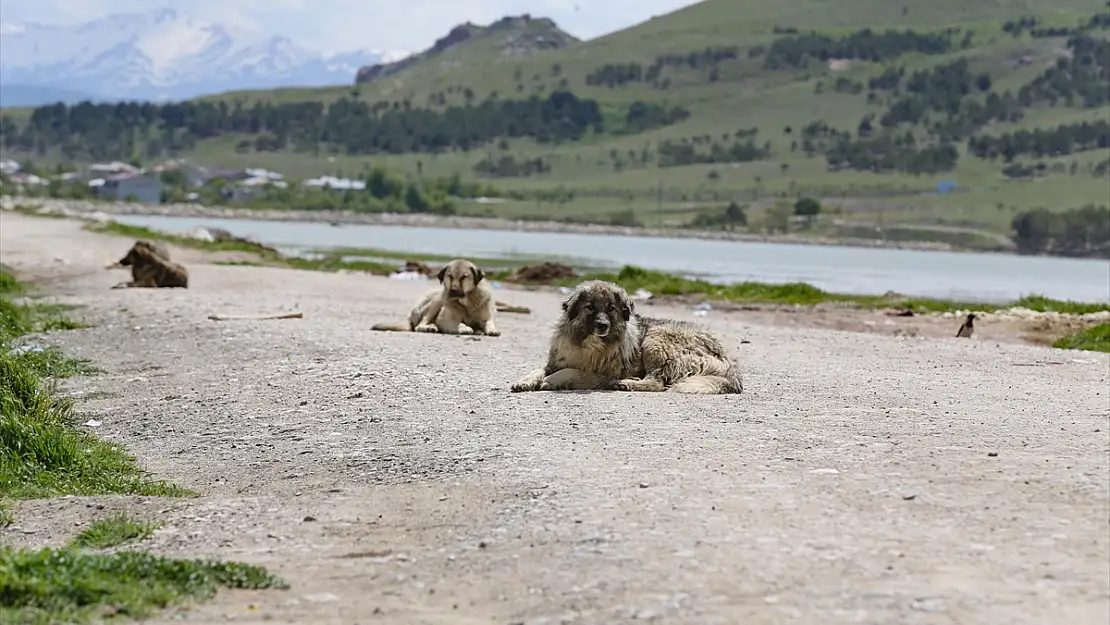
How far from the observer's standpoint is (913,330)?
2464 cm

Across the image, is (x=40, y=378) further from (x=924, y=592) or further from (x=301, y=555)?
(x=924, y=592)

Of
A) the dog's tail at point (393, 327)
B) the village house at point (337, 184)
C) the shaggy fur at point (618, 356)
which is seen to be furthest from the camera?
the village house at point (337, 184)

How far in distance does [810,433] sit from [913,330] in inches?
631

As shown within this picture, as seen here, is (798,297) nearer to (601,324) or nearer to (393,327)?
(393,327)

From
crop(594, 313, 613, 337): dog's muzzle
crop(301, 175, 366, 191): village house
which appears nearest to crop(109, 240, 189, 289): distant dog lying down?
crop(594, 313, 613, 337): dog's muzzle

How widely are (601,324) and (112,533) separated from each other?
Answer: 4.96 meters

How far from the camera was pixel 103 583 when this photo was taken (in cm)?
612

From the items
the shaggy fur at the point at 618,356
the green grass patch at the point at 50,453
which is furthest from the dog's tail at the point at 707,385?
the green grass patch at the point at 50,453

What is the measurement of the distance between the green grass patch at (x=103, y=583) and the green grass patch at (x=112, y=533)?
0.60 meters

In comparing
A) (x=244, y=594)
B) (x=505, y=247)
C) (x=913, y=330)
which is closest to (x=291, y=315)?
(x=913, y=330)

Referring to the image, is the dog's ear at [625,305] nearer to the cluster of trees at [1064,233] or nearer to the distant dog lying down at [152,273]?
the distant dog lying down at [152,273]

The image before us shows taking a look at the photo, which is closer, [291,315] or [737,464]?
[737,464]

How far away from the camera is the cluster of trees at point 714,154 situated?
7067 inches

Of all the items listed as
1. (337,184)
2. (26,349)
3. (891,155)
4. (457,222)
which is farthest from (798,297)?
(891,155)
